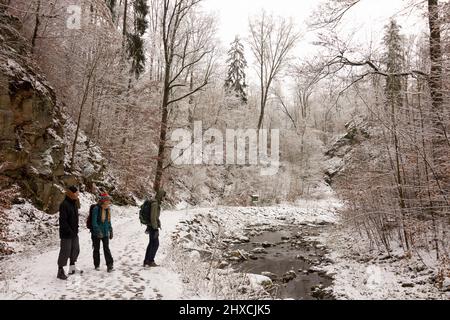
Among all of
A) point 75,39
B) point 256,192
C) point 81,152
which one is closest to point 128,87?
point 75,39

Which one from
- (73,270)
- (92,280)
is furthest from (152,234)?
(73,270)

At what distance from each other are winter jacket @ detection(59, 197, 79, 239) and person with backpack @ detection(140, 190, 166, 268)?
142 cm

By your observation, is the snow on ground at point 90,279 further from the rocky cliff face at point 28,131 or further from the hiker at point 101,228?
the rocky cliff face at point 28,131

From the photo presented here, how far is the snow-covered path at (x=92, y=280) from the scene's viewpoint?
5137 millimetres

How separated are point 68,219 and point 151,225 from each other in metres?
1.68

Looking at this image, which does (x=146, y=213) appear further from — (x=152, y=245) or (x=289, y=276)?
(x=289, y=276)

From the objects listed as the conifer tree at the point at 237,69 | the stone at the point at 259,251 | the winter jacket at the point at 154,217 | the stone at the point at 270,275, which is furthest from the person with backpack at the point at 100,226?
the conifer tree at the point at 237,69

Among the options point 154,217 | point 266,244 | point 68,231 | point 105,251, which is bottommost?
point 266,244

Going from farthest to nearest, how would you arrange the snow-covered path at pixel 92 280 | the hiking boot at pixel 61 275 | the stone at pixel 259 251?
1. the stone at pixel 259 251
2. the hiking boot at pixel 61 275
3. the snow-covered path at pixel 92 280

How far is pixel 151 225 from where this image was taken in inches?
271

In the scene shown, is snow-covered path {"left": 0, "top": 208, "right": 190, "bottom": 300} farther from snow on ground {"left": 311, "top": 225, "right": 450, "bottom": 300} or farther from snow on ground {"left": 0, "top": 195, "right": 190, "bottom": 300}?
snow on ground {"left": 311, "top": 225, "right": 450, "bottom": 300}

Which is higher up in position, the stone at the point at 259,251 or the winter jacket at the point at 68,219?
the winter jacket at the point at 68,219

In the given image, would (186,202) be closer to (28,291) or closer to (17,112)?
(17,112)

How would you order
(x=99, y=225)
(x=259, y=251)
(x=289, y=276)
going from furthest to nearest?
(x=259, y=251), (x=289, y=276), (x=99, y=225)
